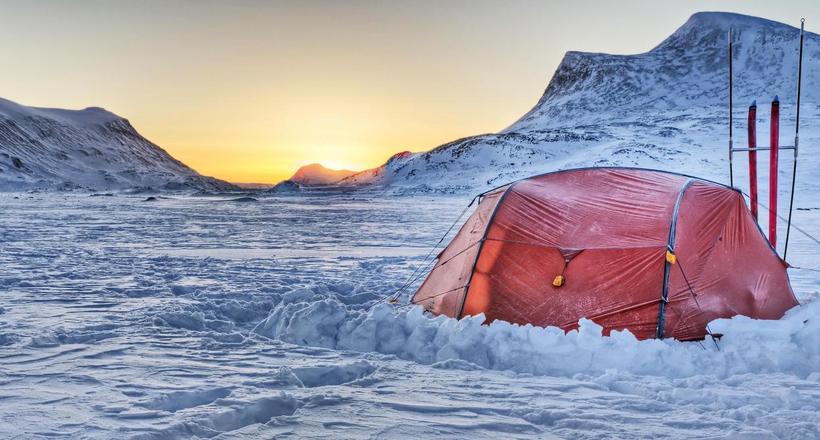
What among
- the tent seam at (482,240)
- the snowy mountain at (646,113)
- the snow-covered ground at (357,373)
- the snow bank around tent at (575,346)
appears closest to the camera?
the snow-covered ground at (357,373)

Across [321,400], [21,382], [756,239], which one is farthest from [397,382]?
[756,239]

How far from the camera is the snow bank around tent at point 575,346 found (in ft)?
18.0

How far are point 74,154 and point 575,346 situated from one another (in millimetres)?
167913

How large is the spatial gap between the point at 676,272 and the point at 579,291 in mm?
1029

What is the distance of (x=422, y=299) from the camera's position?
8055 millimetres

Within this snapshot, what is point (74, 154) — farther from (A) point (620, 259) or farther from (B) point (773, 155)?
(A) point (620, 259)

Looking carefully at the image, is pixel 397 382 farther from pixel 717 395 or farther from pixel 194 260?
pixel 194 260

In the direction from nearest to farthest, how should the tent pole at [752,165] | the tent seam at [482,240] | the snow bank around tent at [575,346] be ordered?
the snow bank around tent at [575,346] → the tent seam at [482,240] → the tent pole at [752,165]

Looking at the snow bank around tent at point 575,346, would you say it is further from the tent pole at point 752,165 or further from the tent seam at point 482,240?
the tent pole at point 752,165

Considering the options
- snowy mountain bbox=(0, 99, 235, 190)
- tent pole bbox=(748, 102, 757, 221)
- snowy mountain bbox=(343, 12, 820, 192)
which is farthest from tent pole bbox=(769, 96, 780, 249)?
snowy mountain bbox=(0, 99, 235, 190)

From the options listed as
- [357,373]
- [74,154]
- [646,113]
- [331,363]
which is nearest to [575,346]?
[357,373]

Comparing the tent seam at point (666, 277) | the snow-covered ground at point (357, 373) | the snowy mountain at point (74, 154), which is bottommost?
the snow-covered ground at point (357, 373)

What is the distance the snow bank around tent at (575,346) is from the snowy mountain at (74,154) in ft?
348

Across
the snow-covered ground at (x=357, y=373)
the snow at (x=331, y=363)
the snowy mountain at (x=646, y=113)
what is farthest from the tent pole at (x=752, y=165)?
the snowy mountain at (x=646, y=113)
